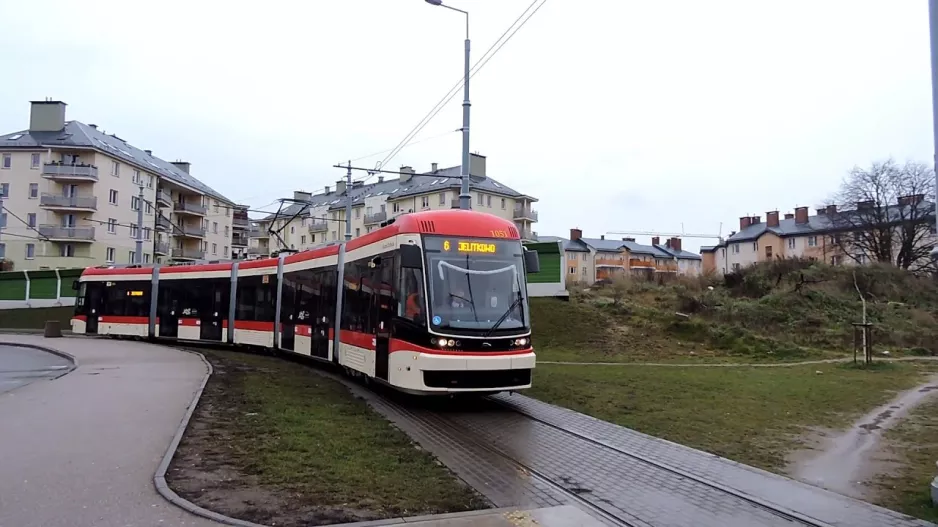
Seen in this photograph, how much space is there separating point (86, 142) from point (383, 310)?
6048 cm

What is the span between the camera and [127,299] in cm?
2945

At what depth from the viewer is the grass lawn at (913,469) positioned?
650 centimetres

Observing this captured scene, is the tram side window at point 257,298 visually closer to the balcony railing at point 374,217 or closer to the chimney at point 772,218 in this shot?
the balcony railing at point 374,217

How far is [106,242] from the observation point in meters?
64.4

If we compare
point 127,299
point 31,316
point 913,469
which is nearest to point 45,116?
point 31,316

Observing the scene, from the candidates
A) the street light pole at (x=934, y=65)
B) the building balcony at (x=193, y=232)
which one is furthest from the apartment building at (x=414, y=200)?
the street light pole at (x=934, y=65)

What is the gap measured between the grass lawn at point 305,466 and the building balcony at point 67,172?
58367 mm

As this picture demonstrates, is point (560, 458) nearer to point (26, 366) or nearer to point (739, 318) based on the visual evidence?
point (26, 366)

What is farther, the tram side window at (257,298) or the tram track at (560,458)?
the tram side window at (257,298)

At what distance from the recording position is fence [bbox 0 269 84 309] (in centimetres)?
4625

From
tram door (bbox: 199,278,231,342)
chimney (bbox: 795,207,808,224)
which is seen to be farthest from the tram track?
chimney (bbox: 795,207,808,224)

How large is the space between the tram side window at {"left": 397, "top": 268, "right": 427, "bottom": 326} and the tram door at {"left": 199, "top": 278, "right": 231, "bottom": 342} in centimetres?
1499

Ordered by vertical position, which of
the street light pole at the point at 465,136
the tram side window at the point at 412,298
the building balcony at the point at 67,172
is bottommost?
the tram side window at the point at 412,298

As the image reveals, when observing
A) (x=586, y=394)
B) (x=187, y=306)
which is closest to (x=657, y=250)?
(x=187, y=306)
